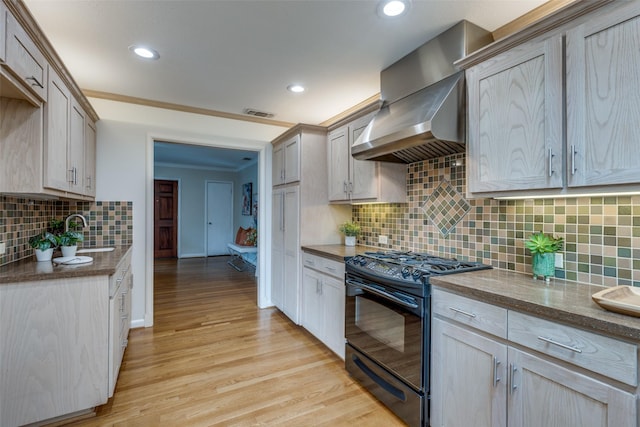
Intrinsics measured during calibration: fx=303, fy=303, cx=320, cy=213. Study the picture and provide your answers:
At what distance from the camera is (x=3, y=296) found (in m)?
1.63

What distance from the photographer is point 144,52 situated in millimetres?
2320

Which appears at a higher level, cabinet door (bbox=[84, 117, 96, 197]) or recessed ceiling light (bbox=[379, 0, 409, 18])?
recessed ceiling light (bbox=[379, 0, 409, 18])

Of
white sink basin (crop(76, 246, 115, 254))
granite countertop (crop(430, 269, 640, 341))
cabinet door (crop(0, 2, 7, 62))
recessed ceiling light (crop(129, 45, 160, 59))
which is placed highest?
recessed ceiling light (crop(129, 45, 160, 59))

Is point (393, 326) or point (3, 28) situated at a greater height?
point (3, 28)

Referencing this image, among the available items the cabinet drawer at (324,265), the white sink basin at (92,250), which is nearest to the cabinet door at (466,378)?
the cabinet drawer at (324,265)

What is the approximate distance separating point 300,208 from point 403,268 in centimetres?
163

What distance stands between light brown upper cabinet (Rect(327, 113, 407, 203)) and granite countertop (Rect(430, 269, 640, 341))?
1041 mm

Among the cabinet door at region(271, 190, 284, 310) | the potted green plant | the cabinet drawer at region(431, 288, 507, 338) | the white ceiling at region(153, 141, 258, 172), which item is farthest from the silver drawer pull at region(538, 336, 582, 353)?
the white ceiling at region(153, 141, 258, 172)

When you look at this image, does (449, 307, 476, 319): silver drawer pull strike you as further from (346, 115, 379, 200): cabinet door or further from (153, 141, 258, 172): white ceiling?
(153, 141, 258, 172): white ceiling

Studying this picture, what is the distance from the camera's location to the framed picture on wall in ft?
24.6

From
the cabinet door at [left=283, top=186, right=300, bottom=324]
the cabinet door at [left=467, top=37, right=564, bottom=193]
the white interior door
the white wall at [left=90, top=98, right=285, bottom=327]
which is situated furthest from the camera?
the white interior door

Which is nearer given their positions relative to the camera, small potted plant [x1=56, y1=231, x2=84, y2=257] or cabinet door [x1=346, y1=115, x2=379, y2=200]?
small potted plant [x1=56, y1=231, x2=84, y2=257]

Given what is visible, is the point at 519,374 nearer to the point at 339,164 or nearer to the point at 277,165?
the point at 339,164

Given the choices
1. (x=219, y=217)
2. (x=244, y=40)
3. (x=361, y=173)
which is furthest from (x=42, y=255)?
(x=219, y=217)
